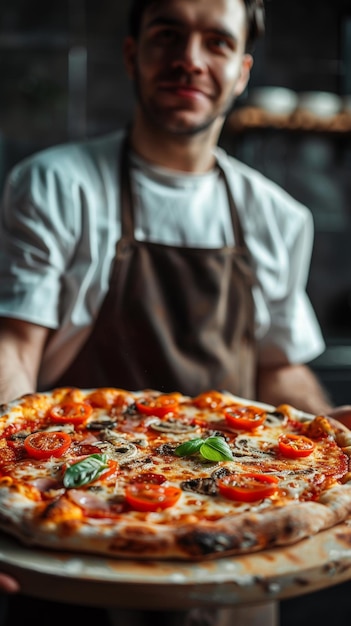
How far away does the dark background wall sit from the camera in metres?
4.09

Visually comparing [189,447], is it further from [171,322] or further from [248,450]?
[171,322]

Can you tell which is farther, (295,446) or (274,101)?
(274,101)

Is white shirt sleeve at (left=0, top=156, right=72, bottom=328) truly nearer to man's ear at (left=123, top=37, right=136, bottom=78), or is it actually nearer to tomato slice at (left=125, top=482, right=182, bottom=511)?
man's ear at (left=123, top=37, right=136, bottom=78)

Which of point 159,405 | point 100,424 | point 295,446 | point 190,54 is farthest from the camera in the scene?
point 190,54

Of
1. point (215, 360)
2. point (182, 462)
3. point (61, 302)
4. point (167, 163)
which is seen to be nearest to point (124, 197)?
point (167, 163)

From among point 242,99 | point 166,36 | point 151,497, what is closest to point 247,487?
point 151,497

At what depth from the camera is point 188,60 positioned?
2189mm

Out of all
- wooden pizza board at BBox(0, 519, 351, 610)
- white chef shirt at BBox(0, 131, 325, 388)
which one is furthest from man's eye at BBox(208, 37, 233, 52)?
wooden pizza board at BBox(0, 519, 351, 610)

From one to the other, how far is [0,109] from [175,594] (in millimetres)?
3554

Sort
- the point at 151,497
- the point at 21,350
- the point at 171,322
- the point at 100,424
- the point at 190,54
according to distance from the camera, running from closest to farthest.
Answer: the point at 151,497
the point at 100,424
the point at 21,350
the point at 190,54
the point at 171,322

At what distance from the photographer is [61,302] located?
7.15 feet

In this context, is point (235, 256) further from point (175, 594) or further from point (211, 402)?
point (175, 594)

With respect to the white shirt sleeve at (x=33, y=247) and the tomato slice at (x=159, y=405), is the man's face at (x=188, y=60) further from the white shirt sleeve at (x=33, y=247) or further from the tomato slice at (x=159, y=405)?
the tomato slice at (x=159, y=405)

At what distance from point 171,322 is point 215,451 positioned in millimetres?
910
